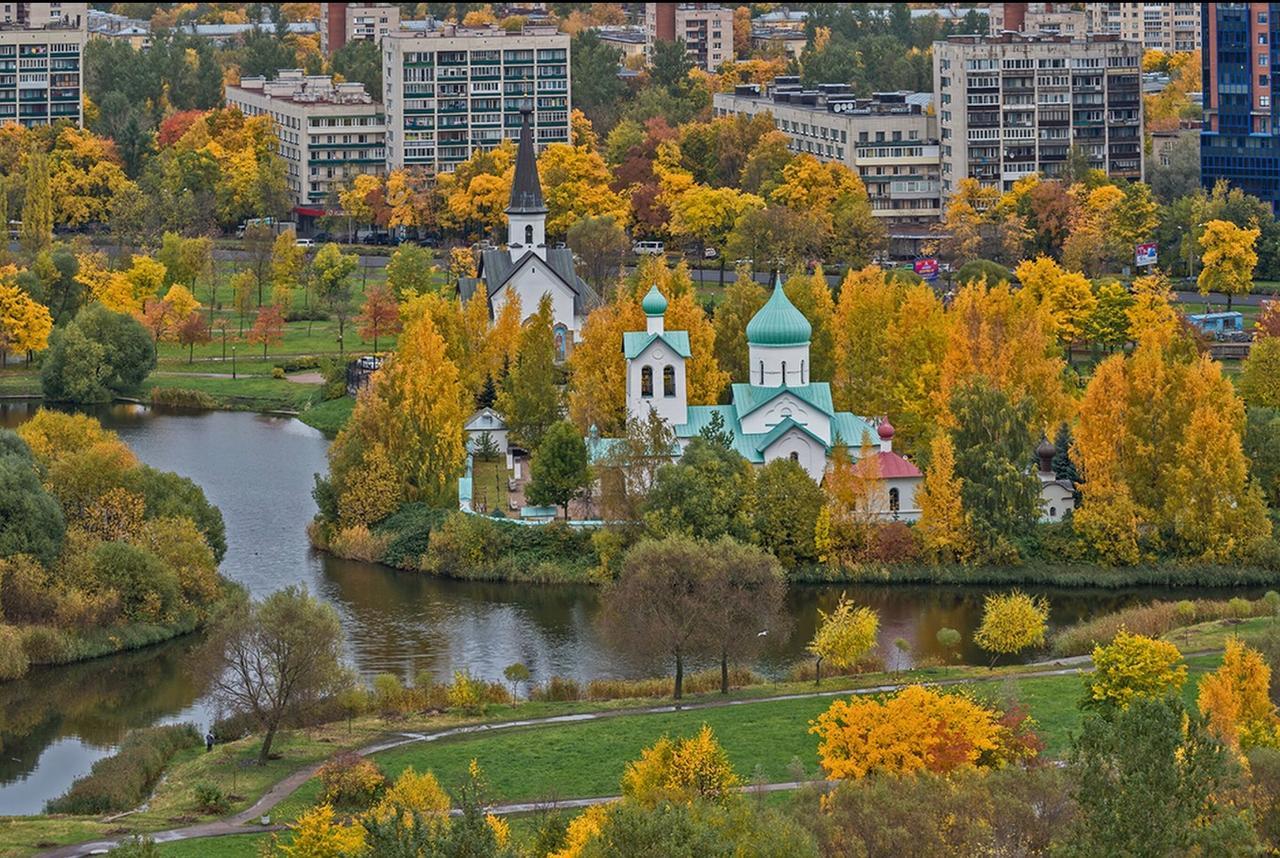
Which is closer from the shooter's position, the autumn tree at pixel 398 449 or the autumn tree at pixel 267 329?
the autumn tree at pixel 398 449

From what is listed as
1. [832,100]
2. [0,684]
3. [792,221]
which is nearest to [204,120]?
[832,100]

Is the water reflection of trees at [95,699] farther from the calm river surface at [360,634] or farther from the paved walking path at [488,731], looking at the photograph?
the paved walking path at [488,731]

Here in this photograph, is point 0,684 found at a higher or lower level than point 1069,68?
lower

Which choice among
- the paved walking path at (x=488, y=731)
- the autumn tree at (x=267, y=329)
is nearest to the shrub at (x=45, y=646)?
the paved walking path at (x=488, y=731)

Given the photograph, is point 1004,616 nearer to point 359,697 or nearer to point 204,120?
point 359,697

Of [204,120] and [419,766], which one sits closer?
[419,766]
